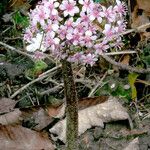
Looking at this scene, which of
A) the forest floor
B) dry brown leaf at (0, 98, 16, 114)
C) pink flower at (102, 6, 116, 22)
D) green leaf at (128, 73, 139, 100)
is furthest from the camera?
green leaf at (128, 73, 139, 100)

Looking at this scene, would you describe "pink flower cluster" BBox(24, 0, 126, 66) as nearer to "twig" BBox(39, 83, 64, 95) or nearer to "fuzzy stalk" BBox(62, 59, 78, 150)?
"fuzzy stalk" BBox(62, 59, 78, 150)

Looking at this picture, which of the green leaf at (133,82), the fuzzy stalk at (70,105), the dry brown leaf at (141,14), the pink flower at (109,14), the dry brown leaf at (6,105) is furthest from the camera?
the dry brown leaf at (141,14)

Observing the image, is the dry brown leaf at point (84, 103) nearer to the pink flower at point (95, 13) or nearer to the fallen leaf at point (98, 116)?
the fallen leaf at point (98, 116)

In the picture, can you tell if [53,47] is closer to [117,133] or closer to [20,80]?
[117,133]

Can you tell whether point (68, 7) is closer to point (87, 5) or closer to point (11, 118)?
point (87, 5)

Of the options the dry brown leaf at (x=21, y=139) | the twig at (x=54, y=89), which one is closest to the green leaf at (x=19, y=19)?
the twig at (x=54, y=89)

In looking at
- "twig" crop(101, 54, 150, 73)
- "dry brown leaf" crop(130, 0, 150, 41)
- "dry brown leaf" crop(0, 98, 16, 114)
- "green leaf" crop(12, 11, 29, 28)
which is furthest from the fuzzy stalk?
"green leaf" crop(12, 11, 29, 28)
